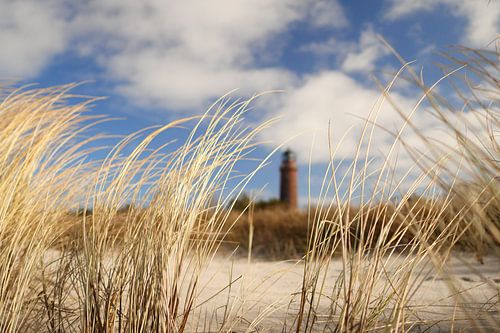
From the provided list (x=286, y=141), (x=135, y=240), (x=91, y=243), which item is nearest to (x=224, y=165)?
(x=286, y=141)

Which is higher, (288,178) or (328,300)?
(288,178)

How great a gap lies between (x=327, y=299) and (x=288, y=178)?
55.5 ft

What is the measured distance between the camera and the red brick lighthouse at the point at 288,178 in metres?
19.1

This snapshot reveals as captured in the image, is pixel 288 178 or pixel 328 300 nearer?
pixel 328 300

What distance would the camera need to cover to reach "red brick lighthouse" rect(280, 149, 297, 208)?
1914cm

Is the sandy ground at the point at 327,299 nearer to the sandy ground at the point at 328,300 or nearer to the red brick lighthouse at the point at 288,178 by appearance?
the sandy ground at the point at 328,300

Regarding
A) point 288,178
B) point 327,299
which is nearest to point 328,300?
point 327,299

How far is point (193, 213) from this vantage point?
161 centimetres

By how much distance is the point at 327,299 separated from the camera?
2637mm

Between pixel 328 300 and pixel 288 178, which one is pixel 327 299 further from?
pixel 288 178

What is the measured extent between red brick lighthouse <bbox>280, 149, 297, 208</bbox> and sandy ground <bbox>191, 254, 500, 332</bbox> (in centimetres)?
1420

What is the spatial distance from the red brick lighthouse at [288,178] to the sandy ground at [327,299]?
14.2 meters

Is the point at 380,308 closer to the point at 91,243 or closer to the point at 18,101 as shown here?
the point at 91,243

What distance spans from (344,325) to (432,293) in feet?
5.45
